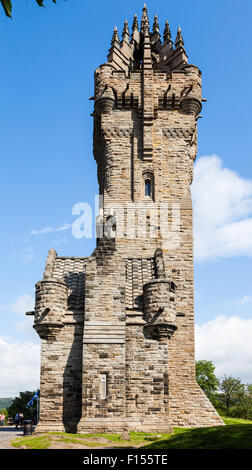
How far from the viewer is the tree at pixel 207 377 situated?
59.3 meters

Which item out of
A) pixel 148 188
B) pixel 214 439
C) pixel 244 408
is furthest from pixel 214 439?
pixel 244 408

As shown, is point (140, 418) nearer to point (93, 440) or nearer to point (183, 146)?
point (93, 440)

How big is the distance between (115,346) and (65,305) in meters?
3.03

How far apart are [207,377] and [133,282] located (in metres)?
41.4

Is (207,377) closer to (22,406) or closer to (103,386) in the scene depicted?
(22,406)

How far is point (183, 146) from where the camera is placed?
28.8m

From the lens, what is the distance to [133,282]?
22.9 m

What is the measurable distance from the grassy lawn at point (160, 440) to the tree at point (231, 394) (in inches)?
1638

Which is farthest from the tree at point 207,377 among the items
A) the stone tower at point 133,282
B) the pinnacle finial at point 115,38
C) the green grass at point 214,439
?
the green grass at point 214,439

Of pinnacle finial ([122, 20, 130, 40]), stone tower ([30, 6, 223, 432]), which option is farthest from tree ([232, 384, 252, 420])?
pinnacle finial ([122, 20, 130, 40])

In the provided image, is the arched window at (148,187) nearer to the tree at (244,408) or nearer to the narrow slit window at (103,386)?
the narrow slit window at (103,386)

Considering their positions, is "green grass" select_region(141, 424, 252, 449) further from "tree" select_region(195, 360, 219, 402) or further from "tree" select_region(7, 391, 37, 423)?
"tree" select_region(195, 360, 219, 402)
